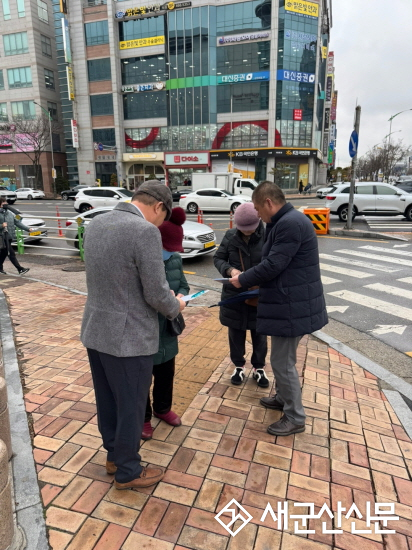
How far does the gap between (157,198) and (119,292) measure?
586mm

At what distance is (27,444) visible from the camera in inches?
107

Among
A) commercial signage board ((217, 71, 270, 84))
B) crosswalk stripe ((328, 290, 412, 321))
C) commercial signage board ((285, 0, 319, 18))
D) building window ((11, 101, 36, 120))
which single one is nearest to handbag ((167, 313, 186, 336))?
crosswalk stripe ((328, 290, 412, 321))

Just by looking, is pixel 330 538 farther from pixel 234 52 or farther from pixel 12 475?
pixel 234 52

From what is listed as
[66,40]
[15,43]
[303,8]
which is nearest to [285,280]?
[303,8]

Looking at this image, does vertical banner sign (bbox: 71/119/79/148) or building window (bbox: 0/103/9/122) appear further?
building window (bbox: 0/103/9/122)

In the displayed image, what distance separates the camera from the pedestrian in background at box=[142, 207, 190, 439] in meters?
2.62

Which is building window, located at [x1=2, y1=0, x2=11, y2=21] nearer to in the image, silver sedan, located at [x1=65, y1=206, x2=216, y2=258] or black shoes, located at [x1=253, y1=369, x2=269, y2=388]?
silver sedan, located at [x1=65, y1=206, x2=216, y2=258]

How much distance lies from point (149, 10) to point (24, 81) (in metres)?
18.7

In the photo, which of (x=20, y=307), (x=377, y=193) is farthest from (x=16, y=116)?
(x=20, y=307)

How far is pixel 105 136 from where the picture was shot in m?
48.1

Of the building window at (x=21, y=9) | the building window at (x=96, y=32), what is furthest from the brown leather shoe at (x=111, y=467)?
the building window at (x=21, y=9)

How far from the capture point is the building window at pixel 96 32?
151 ft

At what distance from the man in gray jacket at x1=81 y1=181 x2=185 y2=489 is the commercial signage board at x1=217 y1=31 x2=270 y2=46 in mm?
47490

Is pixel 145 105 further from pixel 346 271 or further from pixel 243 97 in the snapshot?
pixel 346 271
